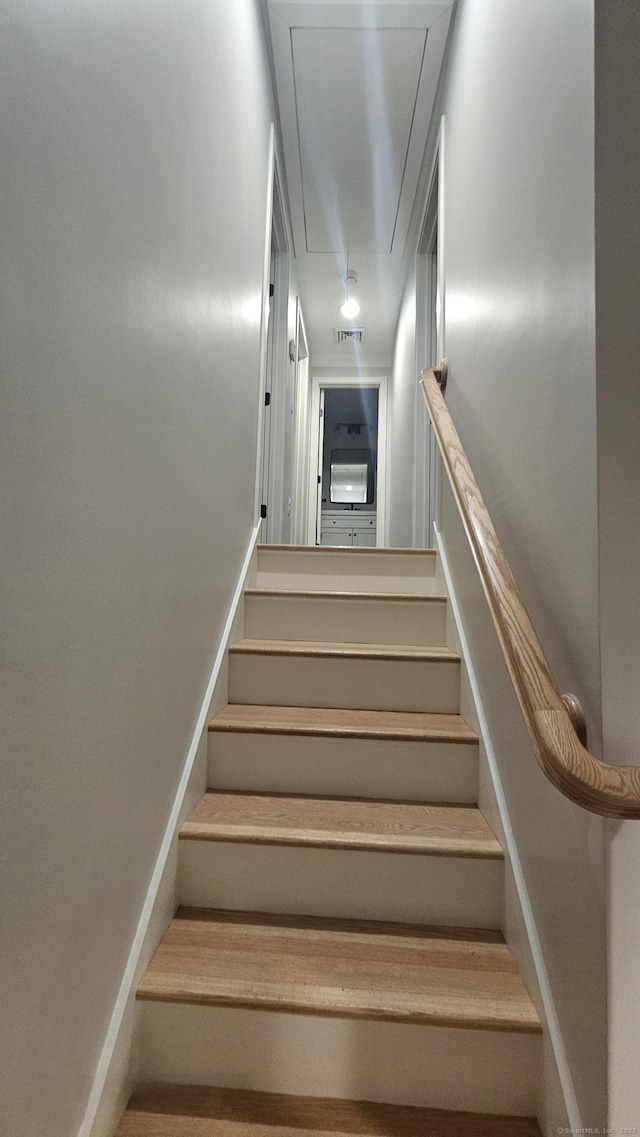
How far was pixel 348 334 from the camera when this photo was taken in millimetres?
5219

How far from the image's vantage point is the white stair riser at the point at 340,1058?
3.38 ft

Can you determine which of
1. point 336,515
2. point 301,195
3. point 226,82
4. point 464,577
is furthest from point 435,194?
point 336,515

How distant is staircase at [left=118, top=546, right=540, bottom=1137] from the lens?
1.03 meters

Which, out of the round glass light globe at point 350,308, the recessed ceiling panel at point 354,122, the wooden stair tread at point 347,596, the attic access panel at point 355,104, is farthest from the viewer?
the round glass light globe at point 350,308

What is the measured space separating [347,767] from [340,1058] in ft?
2.05

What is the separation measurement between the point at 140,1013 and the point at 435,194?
3.60 meters

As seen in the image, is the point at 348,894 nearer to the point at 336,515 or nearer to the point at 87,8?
the point at 87,8

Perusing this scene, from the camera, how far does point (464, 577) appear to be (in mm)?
1847

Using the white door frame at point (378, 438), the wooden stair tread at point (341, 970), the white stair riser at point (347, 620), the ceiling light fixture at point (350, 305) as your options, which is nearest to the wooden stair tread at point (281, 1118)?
the wooden stair tread at point (341, 970)

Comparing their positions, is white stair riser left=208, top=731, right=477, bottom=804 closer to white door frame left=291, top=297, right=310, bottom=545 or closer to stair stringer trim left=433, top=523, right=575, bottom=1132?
stair stringer trim left=433, top=523, right=575, bottom=1132

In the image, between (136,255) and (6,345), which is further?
(136,255)

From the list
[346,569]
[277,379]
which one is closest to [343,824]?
[346,569]

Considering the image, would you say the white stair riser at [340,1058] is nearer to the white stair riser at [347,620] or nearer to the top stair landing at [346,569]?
the white stair riser at [347,620]

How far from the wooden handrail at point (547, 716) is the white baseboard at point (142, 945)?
873 mm
